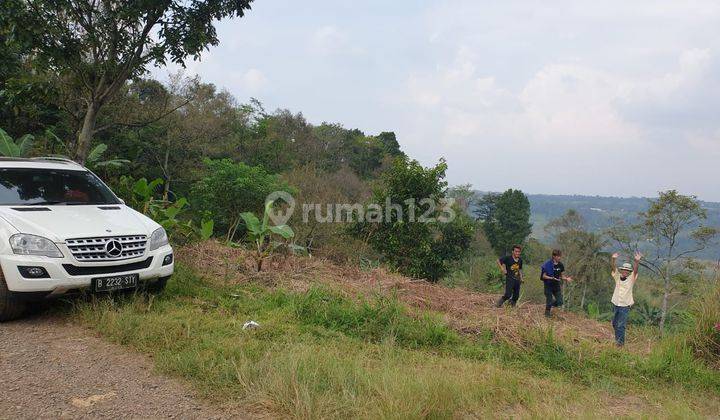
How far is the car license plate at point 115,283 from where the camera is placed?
4848 millimetres

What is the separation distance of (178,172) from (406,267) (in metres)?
15.9

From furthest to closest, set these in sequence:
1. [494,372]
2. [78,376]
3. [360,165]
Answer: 1. [360,165]
2. [494,372]
3. [78,376]

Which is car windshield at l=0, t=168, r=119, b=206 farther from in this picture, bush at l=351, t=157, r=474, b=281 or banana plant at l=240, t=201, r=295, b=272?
bush at l=351, t=157, r=474, b=281

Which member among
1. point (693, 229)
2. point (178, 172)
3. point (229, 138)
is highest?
point (229, 138)

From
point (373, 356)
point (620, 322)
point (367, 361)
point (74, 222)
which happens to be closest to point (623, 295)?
point (620, 322)

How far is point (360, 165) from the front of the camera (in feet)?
135

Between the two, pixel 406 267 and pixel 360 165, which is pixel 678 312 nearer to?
pixel 406 267

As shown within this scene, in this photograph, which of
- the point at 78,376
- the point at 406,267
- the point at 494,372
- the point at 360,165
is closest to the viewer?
the point at 78,376

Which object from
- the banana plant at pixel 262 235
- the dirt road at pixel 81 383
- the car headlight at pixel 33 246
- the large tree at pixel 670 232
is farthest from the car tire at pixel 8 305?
the large tree at pixel 670 232

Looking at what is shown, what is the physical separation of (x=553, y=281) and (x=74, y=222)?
25.0 feet

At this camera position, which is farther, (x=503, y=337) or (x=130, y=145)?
(x=130, y=145)

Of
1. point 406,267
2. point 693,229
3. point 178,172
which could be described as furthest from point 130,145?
point 693,229

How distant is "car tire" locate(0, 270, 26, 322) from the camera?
4660 mm

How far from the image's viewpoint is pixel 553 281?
8.82 m
